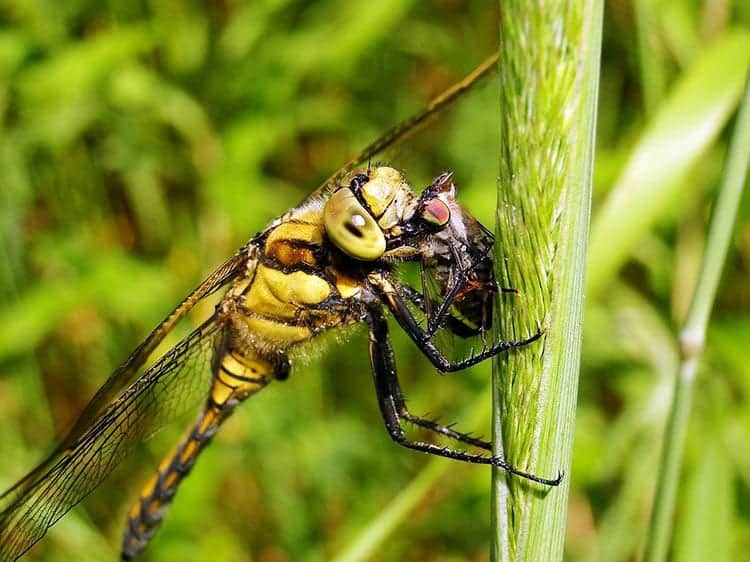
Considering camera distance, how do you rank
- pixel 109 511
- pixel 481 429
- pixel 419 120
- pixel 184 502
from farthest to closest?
pixel 109 511 → pixel 184 502 → pixel 481 429 → pixel 419 120

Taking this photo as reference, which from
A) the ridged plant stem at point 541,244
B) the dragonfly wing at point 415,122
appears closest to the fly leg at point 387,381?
the dragonfly wing at point 415,122

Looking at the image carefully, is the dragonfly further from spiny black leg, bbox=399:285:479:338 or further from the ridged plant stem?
the ridged plant stem

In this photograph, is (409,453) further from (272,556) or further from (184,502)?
(184,502)

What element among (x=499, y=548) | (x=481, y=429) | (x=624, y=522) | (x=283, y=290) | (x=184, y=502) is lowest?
(x=184, y=502)

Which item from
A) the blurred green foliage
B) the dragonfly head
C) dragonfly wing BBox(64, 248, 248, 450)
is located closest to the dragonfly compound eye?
the dragonfly head

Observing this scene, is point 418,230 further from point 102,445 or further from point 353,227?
point 102,445

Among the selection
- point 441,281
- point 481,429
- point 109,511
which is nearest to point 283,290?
point 441,281
